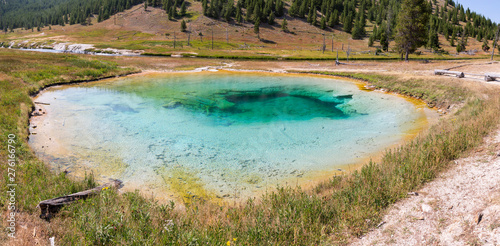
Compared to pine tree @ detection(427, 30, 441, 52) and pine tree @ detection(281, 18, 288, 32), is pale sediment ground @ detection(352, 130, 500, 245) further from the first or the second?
pine tree @ detection(281, 18, 288, 32)

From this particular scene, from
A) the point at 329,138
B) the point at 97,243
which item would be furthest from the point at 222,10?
the point at 97,243

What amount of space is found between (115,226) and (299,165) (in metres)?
8.96

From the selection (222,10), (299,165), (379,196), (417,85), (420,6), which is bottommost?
(299,165)

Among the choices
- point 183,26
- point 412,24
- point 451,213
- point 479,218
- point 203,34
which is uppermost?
point 183,26

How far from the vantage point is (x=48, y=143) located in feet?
51.9

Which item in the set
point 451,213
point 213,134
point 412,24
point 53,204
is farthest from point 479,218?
point 412,24

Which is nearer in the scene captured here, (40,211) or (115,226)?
(115,226)

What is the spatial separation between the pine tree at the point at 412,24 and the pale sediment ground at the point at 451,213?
6490 cm

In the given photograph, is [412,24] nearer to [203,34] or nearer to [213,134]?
[213,134]

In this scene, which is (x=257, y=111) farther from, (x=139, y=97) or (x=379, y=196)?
(x=379, y=196)

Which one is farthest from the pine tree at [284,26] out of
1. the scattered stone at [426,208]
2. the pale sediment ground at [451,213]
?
the scattered stone at [426,208]

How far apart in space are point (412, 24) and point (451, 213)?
6837 cm

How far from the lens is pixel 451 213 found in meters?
6.77

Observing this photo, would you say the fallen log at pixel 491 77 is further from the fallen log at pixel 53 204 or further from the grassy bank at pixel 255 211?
the fallen log at pixel 53 204
